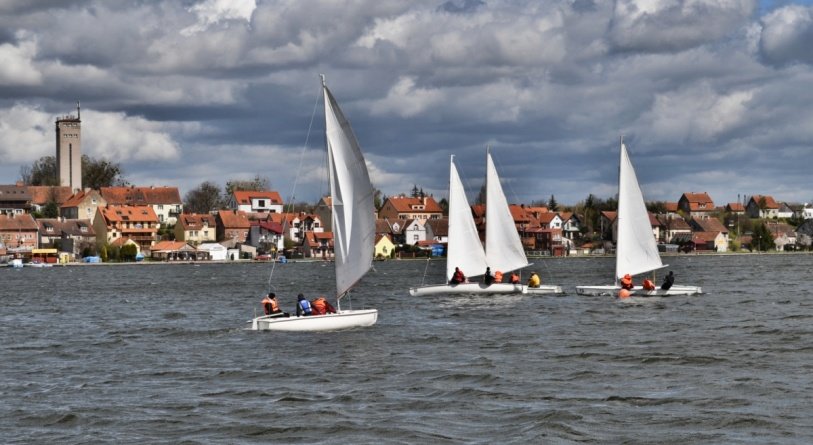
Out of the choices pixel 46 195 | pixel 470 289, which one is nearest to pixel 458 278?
pixel 470 289

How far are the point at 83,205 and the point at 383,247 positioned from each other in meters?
47.8

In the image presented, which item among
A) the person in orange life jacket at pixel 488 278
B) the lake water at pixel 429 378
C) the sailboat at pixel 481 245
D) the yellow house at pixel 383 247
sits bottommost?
the lake water at pixel 429 378

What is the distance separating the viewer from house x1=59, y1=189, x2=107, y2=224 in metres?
181

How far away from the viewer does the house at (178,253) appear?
166 m

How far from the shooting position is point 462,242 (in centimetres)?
5950

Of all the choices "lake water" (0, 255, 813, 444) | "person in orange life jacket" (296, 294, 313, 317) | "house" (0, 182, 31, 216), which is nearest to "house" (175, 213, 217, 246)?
"house" (0, 182, 31, 216)

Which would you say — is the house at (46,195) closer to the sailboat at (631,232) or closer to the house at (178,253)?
the house at (178,253)

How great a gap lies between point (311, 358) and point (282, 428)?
33.6 feet

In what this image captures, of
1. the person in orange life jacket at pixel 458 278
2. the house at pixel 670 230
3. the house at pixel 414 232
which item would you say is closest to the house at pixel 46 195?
the house at pixel 414 232

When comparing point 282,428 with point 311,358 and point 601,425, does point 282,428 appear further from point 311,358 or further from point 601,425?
point 311,358

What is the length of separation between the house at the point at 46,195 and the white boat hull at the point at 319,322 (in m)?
158

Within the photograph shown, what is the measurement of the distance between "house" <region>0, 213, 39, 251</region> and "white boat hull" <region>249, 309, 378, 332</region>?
13389 centimetres


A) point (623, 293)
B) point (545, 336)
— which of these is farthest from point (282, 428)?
point (623, 293)

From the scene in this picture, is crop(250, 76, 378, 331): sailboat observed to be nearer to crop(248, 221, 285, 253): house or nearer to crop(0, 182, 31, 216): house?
crop(248, 221, 285, 253): house
